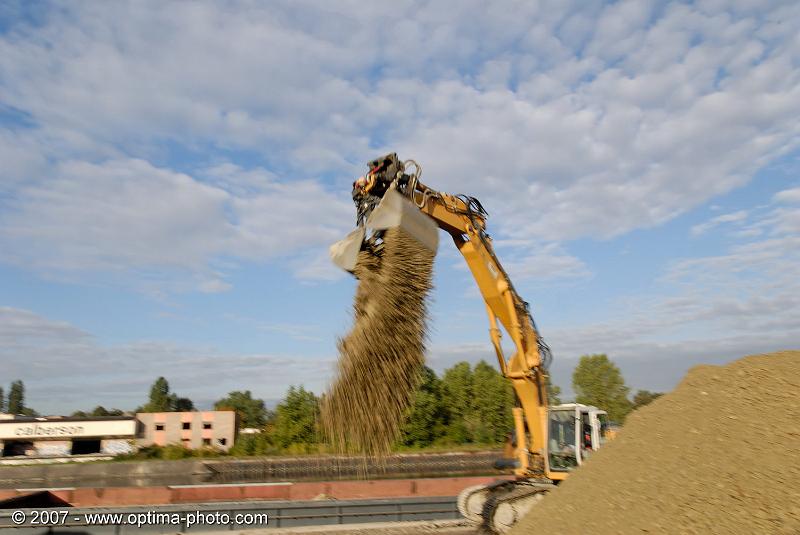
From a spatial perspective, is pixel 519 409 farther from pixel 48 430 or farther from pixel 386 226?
pixel 48 430

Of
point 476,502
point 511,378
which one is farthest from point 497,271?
point 476,502

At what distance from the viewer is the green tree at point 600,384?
1513 inches

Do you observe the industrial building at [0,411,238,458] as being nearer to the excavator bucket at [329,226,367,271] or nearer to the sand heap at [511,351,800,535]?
the excavator bucket at [329,226,367,271]

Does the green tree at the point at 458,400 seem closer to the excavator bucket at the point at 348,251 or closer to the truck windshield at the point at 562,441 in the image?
the truck windshield at the point at 562,441

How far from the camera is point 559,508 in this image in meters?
5.27

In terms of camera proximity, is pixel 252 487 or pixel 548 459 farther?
pixel 252 487

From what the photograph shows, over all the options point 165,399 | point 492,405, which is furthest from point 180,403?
point 492,405

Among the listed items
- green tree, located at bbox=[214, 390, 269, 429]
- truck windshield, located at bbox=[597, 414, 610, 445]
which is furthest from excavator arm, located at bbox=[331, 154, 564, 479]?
green tree, located at bbox=[214, 390, 269, 429]

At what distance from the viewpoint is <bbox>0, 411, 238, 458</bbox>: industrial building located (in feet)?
139

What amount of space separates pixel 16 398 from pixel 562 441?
438 ft

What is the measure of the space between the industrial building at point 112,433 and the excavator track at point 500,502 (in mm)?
35406

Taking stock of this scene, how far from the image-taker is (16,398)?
4459 inches

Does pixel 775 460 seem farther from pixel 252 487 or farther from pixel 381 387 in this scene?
pixel 252 487

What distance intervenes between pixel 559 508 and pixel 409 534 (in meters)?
4.39
